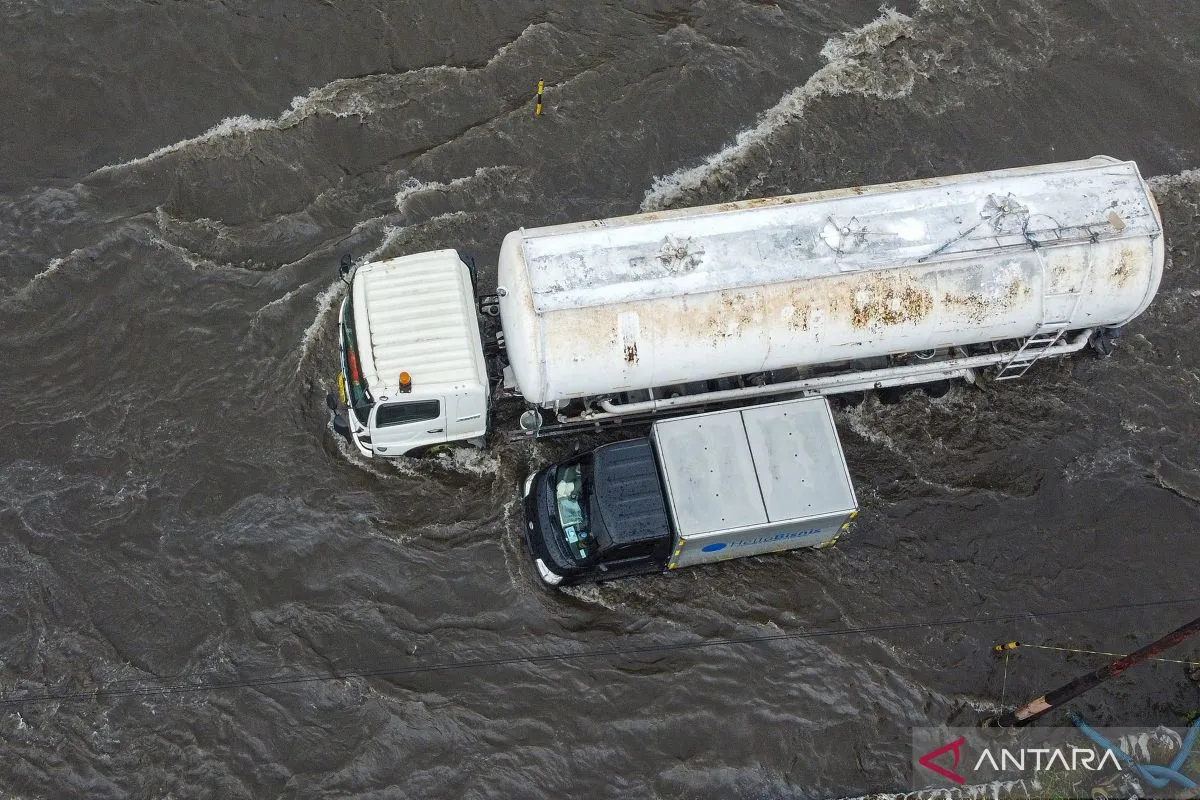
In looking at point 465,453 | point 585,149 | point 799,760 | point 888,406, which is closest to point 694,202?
point 585,149

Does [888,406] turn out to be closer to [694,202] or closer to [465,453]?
[694,202]

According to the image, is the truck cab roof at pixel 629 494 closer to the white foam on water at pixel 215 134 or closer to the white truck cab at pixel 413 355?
the white truck cab at pixel 413 355

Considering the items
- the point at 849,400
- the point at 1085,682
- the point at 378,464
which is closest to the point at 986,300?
the point at 849,400

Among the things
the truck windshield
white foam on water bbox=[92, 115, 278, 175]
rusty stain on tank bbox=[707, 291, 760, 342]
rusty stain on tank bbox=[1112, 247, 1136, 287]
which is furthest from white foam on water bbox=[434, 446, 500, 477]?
rusty stain on tank bbox=[1112, 247, 1136, 287]

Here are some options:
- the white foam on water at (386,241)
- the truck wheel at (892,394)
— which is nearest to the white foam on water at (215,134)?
the white foam on water at (386,241)

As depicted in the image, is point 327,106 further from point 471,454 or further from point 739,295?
point 739,295

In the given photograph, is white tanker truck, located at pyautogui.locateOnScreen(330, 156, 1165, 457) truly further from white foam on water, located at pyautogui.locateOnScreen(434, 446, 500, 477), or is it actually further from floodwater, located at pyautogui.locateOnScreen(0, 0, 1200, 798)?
floodwater, located at pyautogui.locateOnScreen(0, 0, 1200, 798)
